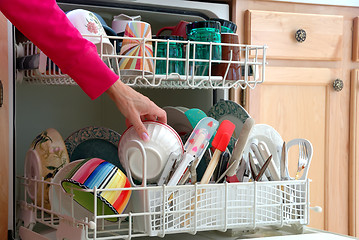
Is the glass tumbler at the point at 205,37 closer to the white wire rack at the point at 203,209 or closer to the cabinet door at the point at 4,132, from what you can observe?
the white wire rack at the point at 203,209

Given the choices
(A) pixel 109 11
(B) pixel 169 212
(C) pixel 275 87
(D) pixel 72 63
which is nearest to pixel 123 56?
(D) pixel 72 63

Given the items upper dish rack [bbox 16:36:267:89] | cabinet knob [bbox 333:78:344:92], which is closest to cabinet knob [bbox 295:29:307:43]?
cabinet knob [bbox 333:78:344:92]

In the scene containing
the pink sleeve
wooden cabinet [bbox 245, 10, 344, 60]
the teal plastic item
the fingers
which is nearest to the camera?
the pink sleeve

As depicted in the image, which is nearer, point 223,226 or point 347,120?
point 223,226

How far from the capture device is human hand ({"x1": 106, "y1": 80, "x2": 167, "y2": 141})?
0.93m

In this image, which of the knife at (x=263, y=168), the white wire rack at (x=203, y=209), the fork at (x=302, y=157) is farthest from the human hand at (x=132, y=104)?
the fork at (x=302, y=157)

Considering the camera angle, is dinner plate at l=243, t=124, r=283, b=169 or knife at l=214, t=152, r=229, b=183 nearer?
knife at l=214, t=152, r=229, b=183

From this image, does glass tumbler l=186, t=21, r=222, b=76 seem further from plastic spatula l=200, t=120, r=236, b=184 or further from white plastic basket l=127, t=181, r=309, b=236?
white plastic basket l=127, t=181, r=309, b=236

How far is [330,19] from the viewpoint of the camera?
156cm

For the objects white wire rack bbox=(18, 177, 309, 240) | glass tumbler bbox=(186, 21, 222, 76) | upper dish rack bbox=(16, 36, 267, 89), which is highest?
glass tumbler bbox=(186, 21, 222, 76)

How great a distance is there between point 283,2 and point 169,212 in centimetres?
84

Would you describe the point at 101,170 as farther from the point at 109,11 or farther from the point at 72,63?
the point at 109,11

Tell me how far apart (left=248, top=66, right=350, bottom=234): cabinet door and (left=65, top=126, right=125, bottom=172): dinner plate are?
1.44 ft

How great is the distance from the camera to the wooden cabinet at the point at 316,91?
1.50 metres
